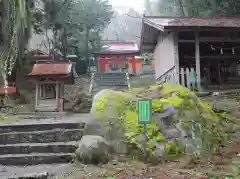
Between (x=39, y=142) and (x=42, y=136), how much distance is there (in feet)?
0.51

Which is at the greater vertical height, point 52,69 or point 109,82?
point 52,69

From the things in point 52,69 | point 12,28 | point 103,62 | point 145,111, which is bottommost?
point 145,111

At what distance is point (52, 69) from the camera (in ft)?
47.5

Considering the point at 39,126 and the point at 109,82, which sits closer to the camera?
the point at 39,126

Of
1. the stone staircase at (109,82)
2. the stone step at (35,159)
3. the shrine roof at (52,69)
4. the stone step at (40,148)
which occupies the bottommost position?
the stone step at (35,159)

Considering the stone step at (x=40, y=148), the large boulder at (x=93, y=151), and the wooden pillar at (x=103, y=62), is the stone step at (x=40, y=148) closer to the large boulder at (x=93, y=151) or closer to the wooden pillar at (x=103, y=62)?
the large boulder at (x=93, y=151)

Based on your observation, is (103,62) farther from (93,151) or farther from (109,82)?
(93,151)

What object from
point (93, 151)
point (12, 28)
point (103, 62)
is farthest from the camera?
point (103, 62)

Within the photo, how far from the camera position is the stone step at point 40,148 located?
602cm

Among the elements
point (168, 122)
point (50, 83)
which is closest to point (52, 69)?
point (50, 83)

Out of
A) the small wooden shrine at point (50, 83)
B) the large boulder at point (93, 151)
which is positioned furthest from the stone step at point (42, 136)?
the small wooden shrine at point (50, 83)

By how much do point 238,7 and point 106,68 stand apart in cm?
1806

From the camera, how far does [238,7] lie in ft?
58.3

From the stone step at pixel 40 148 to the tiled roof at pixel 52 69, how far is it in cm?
824
